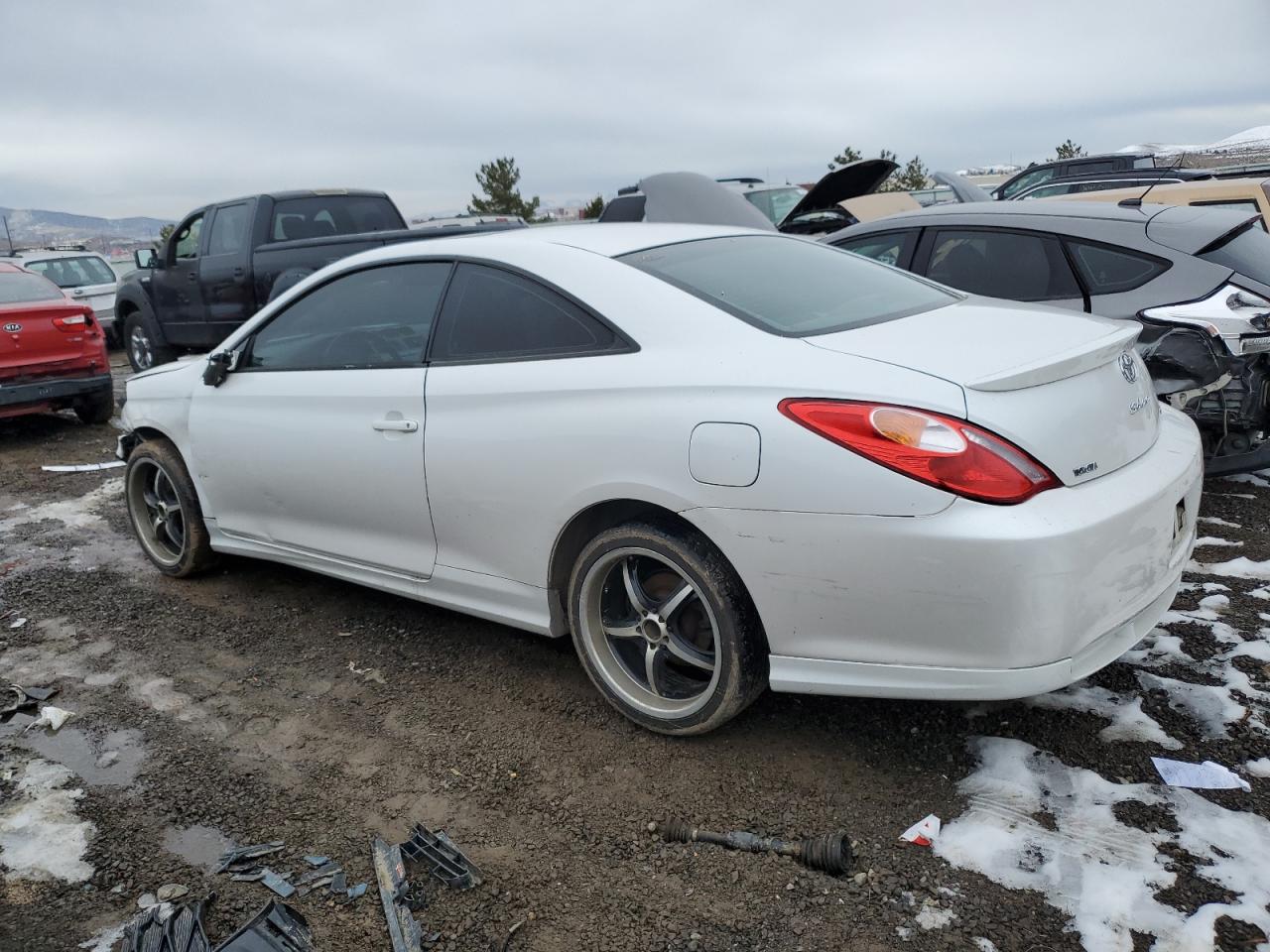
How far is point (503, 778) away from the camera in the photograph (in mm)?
3109

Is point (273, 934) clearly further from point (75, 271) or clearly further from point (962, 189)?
point (75, 271)

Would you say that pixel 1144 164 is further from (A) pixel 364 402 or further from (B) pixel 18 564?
(B) pixel 18 564

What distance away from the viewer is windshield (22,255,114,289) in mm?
15196

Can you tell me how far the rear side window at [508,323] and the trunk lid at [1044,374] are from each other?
0.76m

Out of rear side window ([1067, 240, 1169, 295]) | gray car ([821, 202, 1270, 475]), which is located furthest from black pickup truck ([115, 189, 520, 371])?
rear side window ([1067, 240, 1169, 295])

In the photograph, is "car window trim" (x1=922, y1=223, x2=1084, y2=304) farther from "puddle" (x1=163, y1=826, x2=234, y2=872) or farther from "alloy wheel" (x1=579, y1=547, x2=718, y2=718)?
"puddle" (x1=163, y1=826, x2=234, y2=872)

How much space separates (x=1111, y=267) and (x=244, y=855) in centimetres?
475

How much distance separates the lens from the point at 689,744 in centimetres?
318

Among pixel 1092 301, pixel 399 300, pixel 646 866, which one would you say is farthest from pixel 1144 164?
pixel 646 866

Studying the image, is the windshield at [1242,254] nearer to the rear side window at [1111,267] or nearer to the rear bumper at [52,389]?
the rear side window at [1111,267]

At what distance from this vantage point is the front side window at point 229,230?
30.2 feet

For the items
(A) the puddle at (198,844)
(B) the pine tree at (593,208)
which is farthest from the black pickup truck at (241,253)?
(B) the pine tree at (593,208)

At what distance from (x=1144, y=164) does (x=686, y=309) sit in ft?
39.0

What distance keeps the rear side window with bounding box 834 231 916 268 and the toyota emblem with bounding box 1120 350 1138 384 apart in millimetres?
3007
